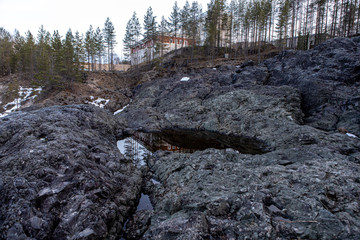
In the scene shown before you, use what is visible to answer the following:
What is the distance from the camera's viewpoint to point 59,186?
7.46 m

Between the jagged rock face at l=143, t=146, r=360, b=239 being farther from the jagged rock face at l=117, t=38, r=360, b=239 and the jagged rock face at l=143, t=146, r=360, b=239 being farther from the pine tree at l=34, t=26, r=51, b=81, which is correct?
the pine tree at l=34, t=26, r=51, b=81

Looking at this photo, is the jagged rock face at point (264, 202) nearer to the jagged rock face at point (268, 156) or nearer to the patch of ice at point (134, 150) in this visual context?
the jagged rock face at point (268, 156)

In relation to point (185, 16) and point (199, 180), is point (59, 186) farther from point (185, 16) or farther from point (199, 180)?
point (185, 16)

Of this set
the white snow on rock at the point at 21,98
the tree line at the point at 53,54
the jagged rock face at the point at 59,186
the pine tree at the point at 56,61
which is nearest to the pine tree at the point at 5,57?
the tree line at the point at 53,54

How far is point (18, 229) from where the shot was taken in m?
5.71

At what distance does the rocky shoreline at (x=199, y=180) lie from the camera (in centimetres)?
583

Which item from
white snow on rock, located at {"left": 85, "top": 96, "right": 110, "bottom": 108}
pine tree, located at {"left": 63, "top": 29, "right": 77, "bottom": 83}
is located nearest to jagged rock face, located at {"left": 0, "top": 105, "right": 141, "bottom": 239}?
white snow on rock, located at {"left": 85, "top": 96, "right": 110, "bottom": 108}

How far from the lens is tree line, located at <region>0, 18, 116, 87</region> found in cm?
4156

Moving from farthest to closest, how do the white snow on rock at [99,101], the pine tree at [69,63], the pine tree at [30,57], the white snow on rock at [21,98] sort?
the pine tree at [30,57], the pine tree at [69,63], the white snow on rock at [99,101], the white snow on rock at [21,98]

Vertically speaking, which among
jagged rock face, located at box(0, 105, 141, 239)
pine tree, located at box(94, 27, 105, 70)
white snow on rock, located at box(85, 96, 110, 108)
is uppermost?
pine tree, located at box(94, 27, 105, 70)

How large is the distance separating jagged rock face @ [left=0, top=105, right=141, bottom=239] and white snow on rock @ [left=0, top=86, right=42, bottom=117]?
3404 cm

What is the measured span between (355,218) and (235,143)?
42.0 ft

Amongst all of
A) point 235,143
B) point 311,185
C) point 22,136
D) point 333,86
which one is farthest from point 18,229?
point 333,86

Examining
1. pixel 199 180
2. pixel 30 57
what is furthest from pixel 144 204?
pixel 30 57
